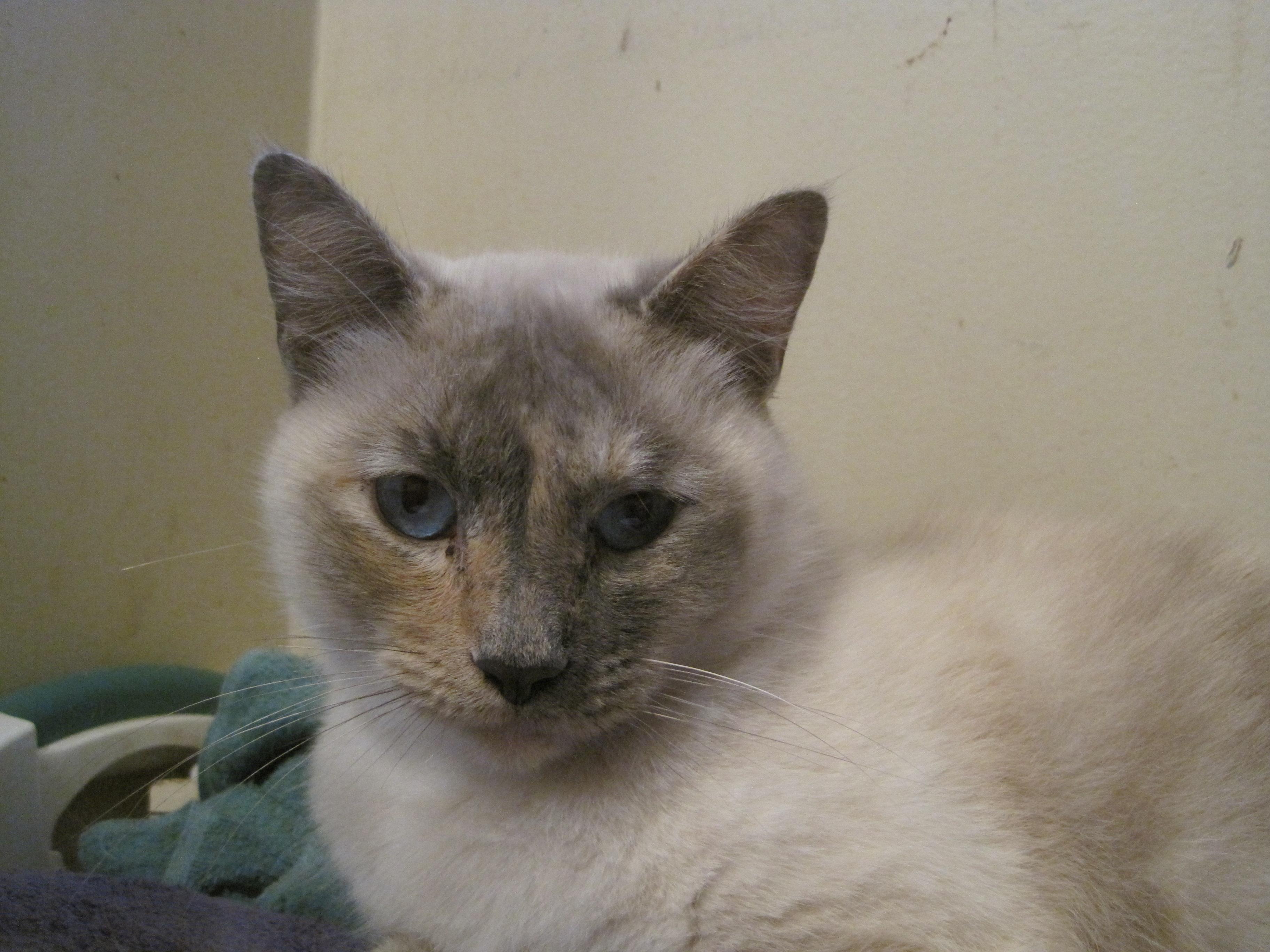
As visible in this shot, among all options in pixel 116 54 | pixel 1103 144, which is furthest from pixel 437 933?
pixel 116 54

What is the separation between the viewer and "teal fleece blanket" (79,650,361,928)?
Answer: 1.51 meters

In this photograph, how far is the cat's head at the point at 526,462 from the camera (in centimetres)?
99

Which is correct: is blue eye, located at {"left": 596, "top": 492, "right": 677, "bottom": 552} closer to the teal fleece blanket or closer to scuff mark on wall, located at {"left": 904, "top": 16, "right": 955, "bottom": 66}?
the teal fleece blanket

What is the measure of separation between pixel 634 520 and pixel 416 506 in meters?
0.26

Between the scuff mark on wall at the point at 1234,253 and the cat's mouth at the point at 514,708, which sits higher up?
the scuff mark on wall at the point at 1234,253

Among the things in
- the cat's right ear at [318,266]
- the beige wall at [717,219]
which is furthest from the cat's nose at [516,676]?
the beige wall at [717,219]

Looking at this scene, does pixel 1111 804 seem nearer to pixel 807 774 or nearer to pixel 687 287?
pixel 807 774

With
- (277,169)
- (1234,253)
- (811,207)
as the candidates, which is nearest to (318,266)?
(277,169)

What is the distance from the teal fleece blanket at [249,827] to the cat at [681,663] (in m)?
0.29

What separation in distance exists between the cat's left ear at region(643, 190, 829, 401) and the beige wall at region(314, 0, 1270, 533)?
545 millimetres

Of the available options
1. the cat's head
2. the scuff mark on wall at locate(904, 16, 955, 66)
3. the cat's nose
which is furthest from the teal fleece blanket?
the scuff mark on wall at locate(904, 16, 955, 66)

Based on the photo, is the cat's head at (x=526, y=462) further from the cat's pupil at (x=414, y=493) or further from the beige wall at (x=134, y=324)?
the beige wall at (x=134, y=324)

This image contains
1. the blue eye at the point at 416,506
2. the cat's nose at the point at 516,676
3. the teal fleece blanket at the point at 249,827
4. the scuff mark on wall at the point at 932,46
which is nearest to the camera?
the cat's nose at the point at 516,676

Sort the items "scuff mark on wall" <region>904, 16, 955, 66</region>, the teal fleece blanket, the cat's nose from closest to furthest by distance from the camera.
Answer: the cat's nose < the teal fleece blanket < "scuff mark on wall" <region>904, 16, 955, 66</region>
